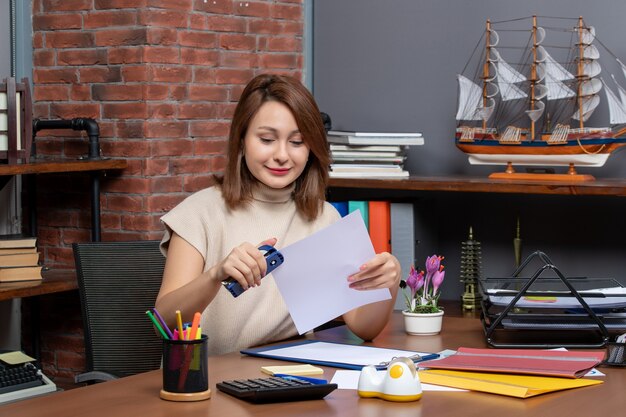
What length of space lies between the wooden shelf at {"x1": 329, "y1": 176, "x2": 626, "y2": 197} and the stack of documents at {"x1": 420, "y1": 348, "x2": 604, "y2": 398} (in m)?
0.91

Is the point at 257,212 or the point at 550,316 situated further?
the point at 257,212

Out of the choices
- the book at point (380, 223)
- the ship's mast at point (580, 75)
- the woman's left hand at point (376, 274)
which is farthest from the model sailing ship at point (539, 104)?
the woman's left hand at point (376, 274)

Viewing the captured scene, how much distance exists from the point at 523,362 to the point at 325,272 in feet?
1.52

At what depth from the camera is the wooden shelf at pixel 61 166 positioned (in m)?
2.89

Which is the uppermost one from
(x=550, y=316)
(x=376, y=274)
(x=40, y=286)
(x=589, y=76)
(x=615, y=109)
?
(x=589, y=76)

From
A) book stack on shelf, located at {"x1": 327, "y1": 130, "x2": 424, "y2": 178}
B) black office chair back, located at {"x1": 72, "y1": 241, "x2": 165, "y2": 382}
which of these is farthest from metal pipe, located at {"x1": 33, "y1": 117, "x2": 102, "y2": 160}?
book stack on shelf, located at {"x1": 327, "y1": 130, "x2": 424, "y2": 178}

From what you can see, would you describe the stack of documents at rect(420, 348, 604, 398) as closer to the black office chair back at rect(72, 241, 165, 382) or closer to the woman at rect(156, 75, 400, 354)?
the woman at rect(156, 75, 400, 354)

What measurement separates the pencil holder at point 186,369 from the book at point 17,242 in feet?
4.89

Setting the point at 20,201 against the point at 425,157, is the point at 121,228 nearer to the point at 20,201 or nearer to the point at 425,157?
the point at 20,201

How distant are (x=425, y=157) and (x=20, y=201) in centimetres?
146

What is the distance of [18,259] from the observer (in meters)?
3.06

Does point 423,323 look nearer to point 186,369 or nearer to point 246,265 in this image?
point 246,265

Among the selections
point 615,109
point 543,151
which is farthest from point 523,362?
point 615,109

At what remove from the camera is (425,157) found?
11.5 ft
